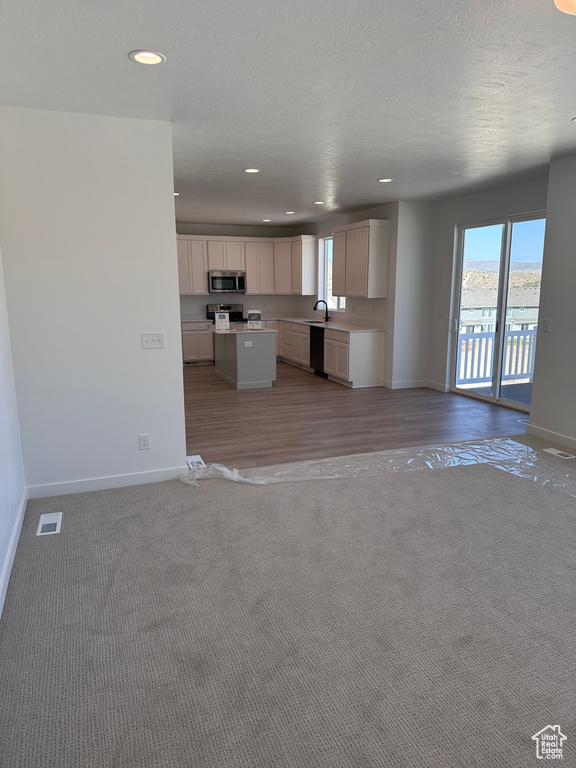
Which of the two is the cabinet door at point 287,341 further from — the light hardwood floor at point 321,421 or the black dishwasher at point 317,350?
the light hardwood floor at point 321,421

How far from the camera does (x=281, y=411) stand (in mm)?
6219

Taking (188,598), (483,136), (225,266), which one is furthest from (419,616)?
(225,266)

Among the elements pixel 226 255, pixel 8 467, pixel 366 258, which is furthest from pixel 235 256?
pixel 8 467

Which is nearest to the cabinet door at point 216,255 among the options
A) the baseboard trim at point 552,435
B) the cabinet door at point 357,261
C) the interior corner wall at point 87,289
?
the cabinet door at point 357,261

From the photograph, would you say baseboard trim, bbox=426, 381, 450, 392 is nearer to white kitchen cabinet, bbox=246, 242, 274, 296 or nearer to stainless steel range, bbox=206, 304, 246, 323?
white kitchen cabinet, bbox=246, 242, 274, 296

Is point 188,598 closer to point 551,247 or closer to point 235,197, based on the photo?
point 551,247

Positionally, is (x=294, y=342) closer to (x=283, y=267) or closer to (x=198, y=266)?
(x=283, y=267)

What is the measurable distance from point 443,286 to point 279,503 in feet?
15.7

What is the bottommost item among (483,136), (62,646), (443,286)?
(62,646)

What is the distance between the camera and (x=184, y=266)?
9.51 meters

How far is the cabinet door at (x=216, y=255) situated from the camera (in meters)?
9.69

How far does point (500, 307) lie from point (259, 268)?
520cm

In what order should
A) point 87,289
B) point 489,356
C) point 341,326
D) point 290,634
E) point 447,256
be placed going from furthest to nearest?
point 341,326
point 447,256
point 489,356
point 87,289
point 290,634

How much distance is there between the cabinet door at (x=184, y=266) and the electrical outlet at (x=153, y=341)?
596cm
